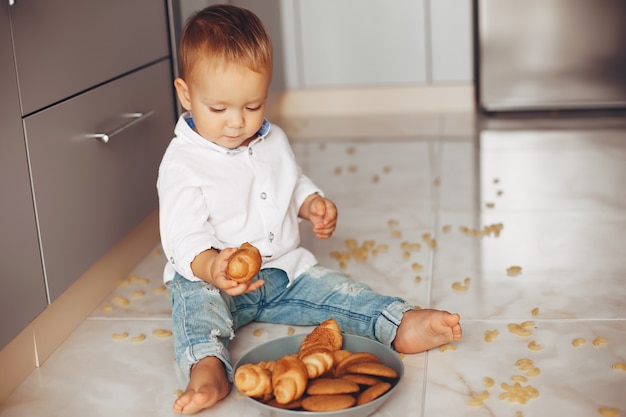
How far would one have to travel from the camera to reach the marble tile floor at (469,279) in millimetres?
1349

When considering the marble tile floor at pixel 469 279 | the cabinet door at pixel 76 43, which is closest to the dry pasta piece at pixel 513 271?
the marble tile floor at pixel 469 279

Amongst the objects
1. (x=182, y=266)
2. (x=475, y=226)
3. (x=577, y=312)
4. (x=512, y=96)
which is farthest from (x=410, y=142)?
(x=182, y=266)

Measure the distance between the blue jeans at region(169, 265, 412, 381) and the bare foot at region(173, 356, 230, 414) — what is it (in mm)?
25

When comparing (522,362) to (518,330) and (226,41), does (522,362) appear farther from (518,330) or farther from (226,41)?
(226,41)

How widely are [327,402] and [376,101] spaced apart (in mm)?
2416

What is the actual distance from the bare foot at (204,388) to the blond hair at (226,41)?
0.49 m

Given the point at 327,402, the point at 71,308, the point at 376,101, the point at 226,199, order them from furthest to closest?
1. the point at 376,101
2. the point at 71,308
3. the point at 226,199
4. the point at 327,402

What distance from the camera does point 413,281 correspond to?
1798 mm

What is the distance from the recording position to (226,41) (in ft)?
4.68

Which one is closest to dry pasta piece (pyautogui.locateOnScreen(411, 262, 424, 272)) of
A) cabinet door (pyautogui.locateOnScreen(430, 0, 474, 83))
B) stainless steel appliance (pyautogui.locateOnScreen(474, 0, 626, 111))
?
stainless steel appliance (pyautogui.locateOnScreen(474, 0, 626, 111))

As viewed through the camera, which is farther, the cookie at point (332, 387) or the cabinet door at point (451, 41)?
the cabinet door at point (451, 41)

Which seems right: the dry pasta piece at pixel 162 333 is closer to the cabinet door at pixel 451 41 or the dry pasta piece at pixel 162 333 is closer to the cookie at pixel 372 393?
the cookie at pixel 372 393

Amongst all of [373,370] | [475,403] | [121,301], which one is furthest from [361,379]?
[121,301]

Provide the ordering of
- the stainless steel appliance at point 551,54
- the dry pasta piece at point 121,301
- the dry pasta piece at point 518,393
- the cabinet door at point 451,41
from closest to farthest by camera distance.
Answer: the dry pasta piece at point 518,393, the dry pasta piece at point 121,301, the stainless steel appliance at point 551,54, the cabinet door at point 451,41
